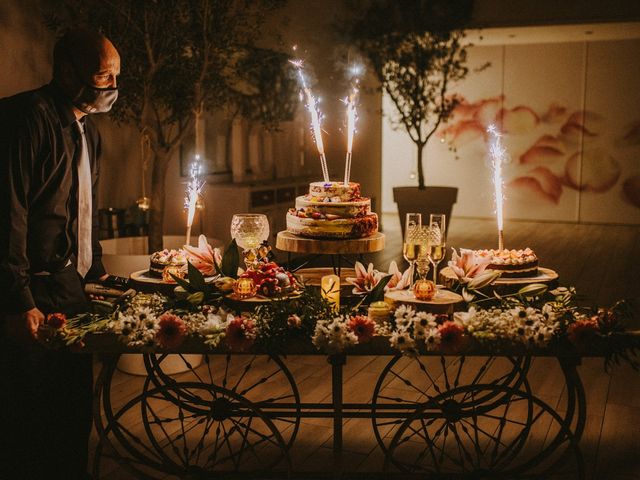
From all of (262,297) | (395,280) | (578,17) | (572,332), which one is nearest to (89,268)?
(262,297)

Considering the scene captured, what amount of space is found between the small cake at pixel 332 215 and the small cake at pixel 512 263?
0.51m

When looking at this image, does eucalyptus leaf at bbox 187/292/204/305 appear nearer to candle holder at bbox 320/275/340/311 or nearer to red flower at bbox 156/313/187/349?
red flower at bbox 156/313/187/349

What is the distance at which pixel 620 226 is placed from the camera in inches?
408

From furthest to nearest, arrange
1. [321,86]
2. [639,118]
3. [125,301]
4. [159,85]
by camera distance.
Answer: [639,118] < [321,86] < [159,85] < [125,301]

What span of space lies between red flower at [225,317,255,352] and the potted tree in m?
5.74

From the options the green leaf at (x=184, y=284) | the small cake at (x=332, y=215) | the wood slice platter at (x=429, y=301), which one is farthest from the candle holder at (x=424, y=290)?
the green leaf at (x=184, y=284)

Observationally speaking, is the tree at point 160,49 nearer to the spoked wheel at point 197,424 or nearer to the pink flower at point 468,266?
the spoked wheel at point 197,424

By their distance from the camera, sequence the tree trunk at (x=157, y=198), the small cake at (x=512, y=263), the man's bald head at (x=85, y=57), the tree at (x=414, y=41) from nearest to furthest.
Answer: the man's bald head at (x=85, y=57) → the small cake at (x=512, y=263) → the tree trunk at (x=157, y=198) → the tree at (x=414, y=41)

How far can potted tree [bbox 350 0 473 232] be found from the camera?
7770mm

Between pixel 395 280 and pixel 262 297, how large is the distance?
1.70 feet

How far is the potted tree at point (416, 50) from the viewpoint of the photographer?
306 inches

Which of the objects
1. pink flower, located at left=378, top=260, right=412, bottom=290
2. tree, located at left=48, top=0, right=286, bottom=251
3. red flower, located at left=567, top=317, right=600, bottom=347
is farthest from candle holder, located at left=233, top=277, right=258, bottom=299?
tree, located at left=48, top=0, right=286, bottom=251

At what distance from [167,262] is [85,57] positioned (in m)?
0.89

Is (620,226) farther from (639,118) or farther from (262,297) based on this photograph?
(262,297)
